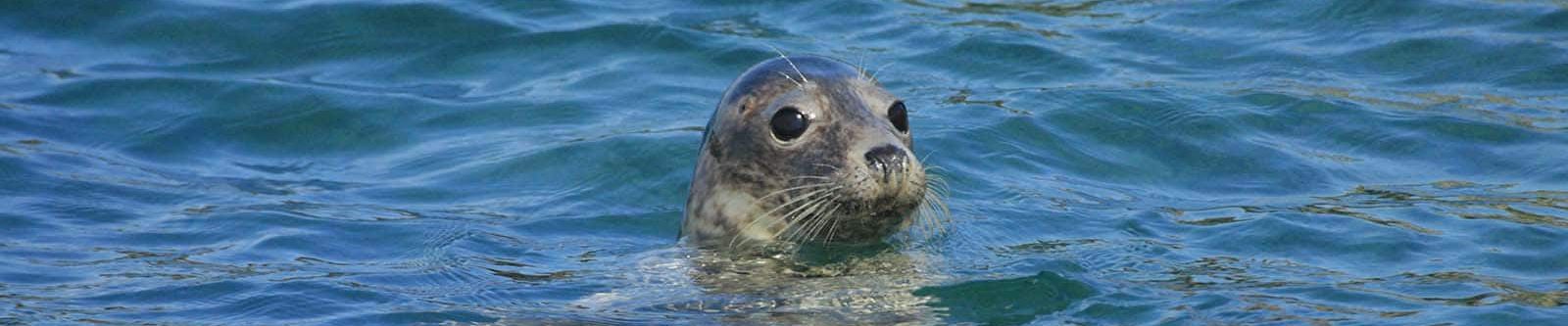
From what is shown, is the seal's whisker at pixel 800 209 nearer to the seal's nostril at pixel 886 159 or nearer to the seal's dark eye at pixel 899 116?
the seal's nostril at pixel 886 159

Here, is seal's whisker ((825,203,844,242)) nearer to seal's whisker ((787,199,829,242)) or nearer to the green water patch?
seal's whisker ((787,199,829,242))

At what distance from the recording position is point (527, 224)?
9375mm

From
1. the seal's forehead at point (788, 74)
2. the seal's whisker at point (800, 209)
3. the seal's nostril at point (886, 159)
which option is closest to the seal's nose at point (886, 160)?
the seal's nostril at point (886, 159)

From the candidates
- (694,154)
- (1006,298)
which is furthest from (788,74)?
(694,154)

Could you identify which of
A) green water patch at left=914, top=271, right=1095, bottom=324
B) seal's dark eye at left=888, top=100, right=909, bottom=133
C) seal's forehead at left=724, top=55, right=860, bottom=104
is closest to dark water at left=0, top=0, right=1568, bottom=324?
green water patch at left=914, top=271, right=1095, bottom=324

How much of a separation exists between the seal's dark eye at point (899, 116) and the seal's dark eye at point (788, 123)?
0.31 metres

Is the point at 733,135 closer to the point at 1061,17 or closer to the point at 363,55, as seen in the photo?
the point at 363,55

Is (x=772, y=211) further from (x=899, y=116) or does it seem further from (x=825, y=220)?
(x=899, y=116)

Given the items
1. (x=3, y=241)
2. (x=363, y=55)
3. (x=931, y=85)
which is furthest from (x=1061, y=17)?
(x=3, y=241)

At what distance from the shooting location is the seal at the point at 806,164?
23.5 feet

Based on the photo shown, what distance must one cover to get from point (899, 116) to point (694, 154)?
2.96 m

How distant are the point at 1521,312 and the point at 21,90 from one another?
8079mm

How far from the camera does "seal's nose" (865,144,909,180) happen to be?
7.08 meters

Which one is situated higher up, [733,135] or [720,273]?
[733,135]
